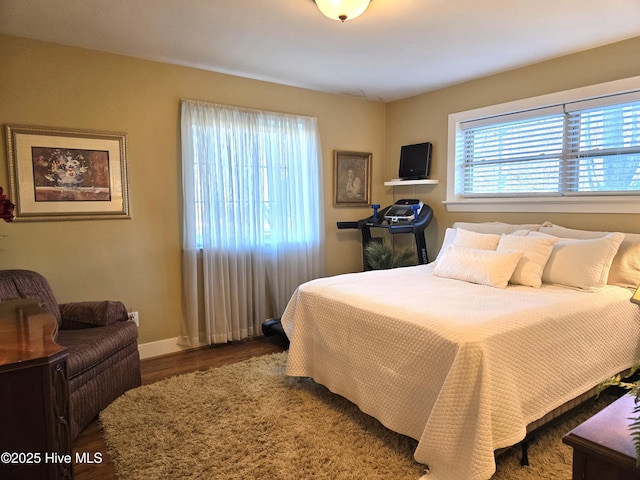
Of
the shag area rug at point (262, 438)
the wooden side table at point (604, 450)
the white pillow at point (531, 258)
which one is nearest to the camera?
the wooden side table at point (604, 450)

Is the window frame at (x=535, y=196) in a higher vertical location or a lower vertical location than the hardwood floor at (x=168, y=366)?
higher

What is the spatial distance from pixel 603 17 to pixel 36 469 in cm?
357

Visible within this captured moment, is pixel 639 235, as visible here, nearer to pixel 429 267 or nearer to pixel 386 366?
pixel 429 267

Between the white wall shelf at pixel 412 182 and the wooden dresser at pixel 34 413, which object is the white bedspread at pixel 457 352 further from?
the white wall shelf at pixel 412 182

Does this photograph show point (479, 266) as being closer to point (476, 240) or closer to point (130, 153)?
point (476, 240)

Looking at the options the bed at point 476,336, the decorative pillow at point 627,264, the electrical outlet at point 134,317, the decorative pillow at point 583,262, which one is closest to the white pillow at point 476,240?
the bed at point 476,336

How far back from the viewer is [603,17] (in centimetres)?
248

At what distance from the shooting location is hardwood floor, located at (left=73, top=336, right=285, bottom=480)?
1933 millimetres

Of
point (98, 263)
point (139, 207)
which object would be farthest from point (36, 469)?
point (139, 207)

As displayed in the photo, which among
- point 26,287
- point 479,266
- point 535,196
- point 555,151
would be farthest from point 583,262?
point 26,287

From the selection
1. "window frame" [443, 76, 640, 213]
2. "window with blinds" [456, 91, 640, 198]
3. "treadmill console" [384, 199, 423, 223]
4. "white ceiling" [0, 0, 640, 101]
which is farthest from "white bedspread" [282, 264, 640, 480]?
"white ceiling" [0, 0, 640, 101]

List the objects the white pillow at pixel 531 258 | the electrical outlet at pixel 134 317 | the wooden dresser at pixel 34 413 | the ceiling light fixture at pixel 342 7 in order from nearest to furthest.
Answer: the wooden dresser at pixel 34 413 → the ceiling light fixture at pixel 342 7 → the white pillow at pixel 531 258 → the electrical outlet at pixel 134 317

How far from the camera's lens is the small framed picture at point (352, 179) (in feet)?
14.1

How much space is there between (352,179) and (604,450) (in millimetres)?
3547
